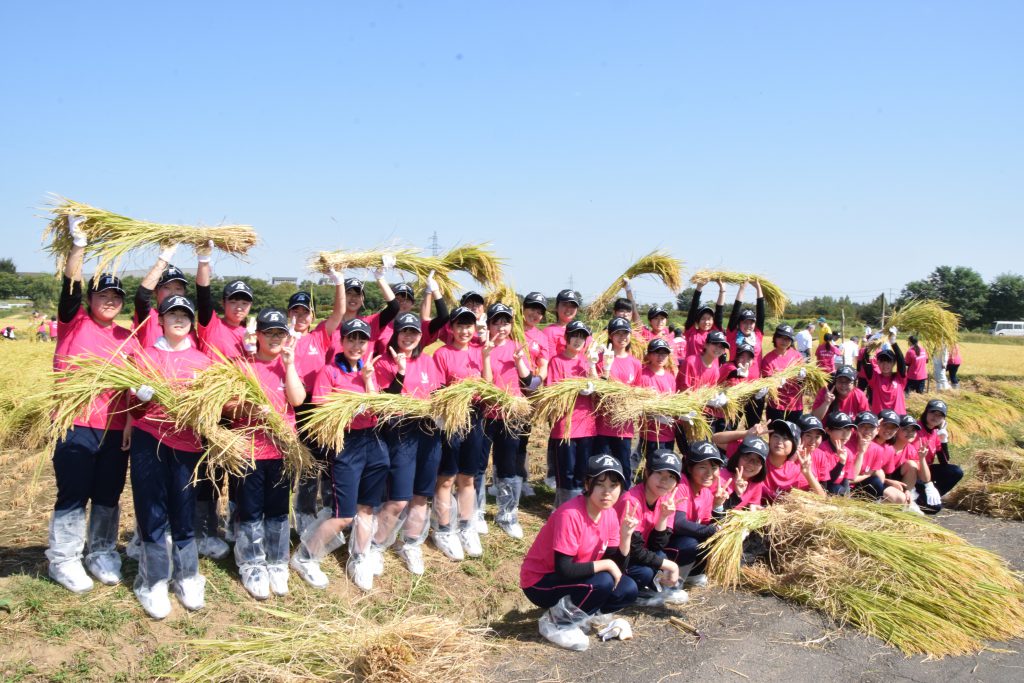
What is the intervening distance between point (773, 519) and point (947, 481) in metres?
3.69

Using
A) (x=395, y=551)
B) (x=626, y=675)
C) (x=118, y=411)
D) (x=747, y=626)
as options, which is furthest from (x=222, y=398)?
(x=747, y=626)

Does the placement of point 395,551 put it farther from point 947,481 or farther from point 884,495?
point 947,481

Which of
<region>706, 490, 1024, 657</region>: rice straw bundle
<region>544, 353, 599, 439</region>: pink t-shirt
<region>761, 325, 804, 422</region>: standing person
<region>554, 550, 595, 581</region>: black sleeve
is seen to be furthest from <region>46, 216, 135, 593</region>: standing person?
<region>761, 325, 804, 422</region>: standing person

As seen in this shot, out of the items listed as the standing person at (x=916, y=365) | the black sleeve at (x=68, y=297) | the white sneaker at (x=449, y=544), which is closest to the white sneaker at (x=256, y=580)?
the white sneaker at (x=449, y=544)

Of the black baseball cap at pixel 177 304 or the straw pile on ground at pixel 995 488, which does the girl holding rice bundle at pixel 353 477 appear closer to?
the black baseball cap at pixel 177 304

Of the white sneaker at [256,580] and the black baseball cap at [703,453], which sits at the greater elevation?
the black baseball cap at [703,453]

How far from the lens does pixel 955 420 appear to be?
11.6m

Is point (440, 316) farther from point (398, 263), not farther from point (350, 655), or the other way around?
point (350, 655)

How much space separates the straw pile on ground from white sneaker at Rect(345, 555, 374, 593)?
6.61 meters

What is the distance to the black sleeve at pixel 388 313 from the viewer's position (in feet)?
20.9

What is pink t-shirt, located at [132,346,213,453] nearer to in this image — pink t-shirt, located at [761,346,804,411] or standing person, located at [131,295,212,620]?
standing person, located at [131,295,212,620]

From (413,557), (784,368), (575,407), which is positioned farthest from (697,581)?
(784,368)

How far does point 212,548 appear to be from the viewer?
546 centimetres

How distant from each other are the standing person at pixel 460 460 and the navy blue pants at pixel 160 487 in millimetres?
1977
